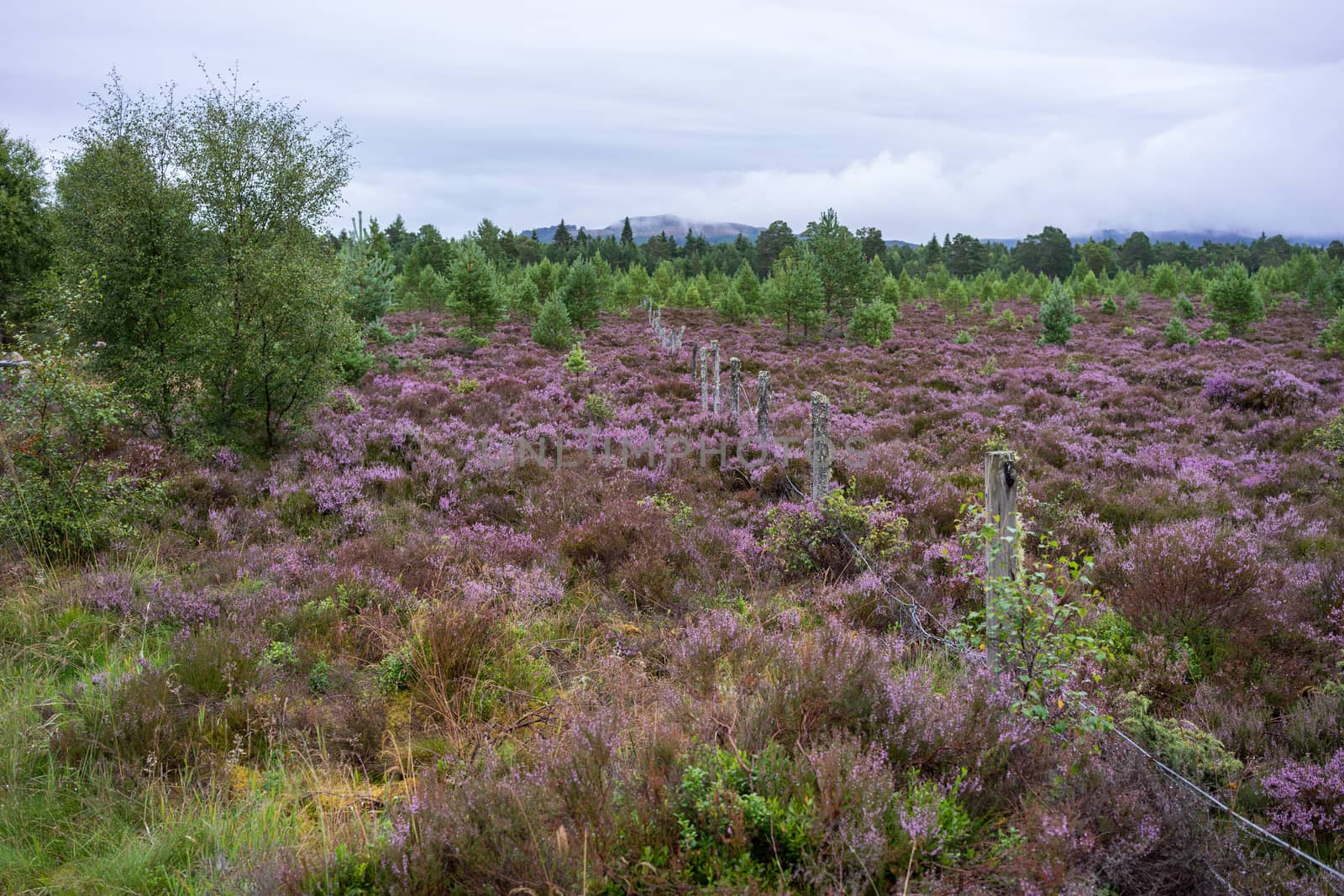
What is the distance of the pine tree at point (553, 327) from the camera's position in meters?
27.1

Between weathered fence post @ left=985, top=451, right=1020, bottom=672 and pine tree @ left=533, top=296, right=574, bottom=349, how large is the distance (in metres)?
24.7

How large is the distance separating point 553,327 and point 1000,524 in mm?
24878

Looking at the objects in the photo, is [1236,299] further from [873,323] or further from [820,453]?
[820,453]

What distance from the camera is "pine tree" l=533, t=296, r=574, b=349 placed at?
88.8 feet

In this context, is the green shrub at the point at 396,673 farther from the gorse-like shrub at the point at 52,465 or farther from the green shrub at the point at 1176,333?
the green shrub at the point at 1176,333

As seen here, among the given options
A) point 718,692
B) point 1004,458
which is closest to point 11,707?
point 718,692

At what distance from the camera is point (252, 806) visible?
3332 mm

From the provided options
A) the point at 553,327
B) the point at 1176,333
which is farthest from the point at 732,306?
the point at 1176,333

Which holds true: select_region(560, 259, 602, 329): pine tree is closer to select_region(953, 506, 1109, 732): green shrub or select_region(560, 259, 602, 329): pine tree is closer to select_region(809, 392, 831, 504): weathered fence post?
select_region(809, 392, 831, 504): weathered fence post

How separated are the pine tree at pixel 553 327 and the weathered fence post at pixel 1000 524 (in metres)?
Result: 24.7

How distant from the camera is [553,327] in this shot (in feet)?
89.1

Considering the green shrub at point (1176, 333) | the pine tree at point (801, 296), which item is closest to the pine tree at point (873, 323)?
the pine tree at point (801, 296)

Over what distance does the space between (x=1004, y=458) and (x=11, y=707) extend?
6.33 m

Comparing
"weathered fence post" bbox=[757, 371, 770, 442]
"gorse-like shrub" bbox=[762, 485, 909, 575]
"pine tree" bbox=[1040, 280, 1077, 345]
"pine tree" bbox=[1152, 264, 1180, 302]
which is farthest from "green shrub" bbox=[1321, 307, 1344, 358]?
"pine tree" bbox=[1152, 264, 1180, 302]
